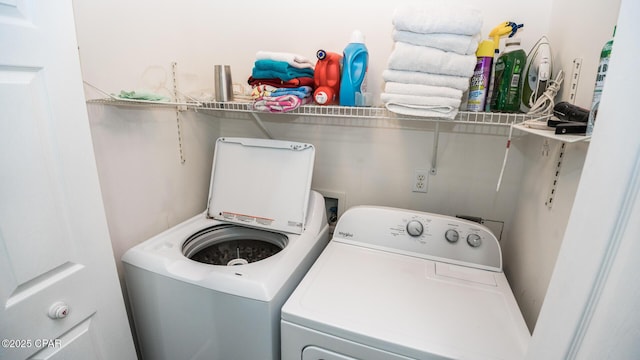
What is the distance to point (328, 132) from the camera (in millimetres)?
1905

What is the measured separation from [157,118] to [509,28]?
1.79 m

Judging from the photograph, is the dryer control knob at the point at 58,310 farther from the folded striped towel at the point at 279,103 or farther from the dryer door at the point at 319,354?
the folded striped towel at the point at 279,103

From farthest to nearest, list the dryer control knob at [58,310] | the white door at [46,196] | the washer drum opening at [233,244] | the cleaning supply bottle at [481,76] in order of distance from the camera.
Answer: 1. the washer drum opening at [233,244]
2. the cleaning supply bottle at [481,76]
3. the dryer control knob at [58,310]
4. the white door at [46,196]

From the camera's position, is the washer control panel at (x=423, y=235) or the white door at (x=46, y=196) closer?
the white door at (x=46, y=196)

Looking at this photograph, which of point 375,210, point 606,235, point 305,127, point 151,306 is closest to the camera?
point 606,235

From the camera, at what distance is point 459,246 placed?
4.75 ft

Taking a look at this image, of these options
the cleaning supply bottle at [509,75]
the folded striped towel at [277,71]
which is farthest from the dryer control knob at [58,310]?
the cleaning supply bottle at [509,75]

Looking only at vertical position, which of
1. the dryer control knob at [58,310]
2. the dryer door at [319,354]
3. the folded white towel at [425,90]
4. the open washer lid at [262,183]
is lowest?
the dryer door at [319,354]

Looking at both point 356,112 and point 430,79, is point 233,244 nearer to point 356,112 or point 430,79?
point 356,112

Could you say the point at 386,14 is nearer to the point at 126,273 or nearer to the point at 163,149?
the point at 163,149

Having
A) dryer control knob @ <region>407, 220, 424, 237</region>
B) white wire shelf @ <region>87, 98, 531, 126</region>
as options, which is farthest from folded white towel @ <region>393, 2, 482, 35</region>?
dryer control knob @ <region>407, 220, 424, 237</region>

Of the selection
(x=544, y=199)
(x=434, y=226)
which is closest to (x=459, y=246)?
(x=434, y=226)

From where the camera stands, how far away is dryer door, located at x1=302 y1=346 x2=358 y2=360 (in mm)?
1042

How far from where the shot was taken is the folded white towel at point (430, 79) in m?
1.23
